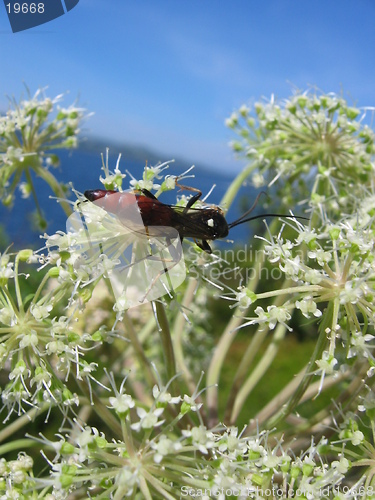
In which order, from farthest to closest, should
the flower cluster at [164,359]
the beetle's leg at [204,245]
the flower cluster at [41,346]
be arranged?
the beetle's leg at [204,245]
the flower cluster at [41,346]
the flower cluster at [164,359]

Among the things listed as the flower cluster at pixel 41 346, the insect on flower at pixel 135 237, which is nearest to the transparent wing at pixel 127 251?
the insect on flower at pixel 135 237

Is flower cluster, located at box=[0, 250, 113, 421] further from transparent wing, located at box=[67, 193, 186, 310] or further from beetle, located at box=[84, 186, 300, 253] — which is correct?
beetle, located at box=[84, 186, 300, 253]

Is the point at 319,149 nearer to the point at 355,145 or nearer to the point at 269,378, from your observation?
the point at 355,145

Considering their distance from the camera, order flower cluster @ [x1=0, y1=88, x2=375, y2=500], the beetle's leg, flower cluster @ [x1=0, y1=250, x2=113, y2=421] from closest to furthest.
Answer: flower cluster @ [x1=0, y1=88, x2=375, y2=500] → flower cluster @ [x1=0, y1=250, x2=113, y2=421] → the beetle's leg

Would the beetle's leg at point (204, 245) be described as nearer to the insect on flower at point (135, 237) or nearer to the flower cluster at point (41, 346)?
the insect on flower at point (135, 237)

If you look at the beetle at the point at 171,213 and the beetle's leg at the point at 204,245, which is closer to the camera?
the beetle at the point at 171,213

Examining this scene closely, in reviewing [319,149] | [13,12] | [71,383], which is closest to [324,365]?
[319,149]

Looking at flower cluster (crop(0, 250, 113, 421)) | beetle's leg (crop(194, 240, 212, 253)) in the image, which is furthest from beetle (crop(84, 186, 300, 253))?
flower cluster (crop(0, 250, 113, 421))

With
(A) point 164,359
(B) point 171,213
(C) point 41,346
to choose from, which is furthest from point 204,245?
(C) point 41,346
